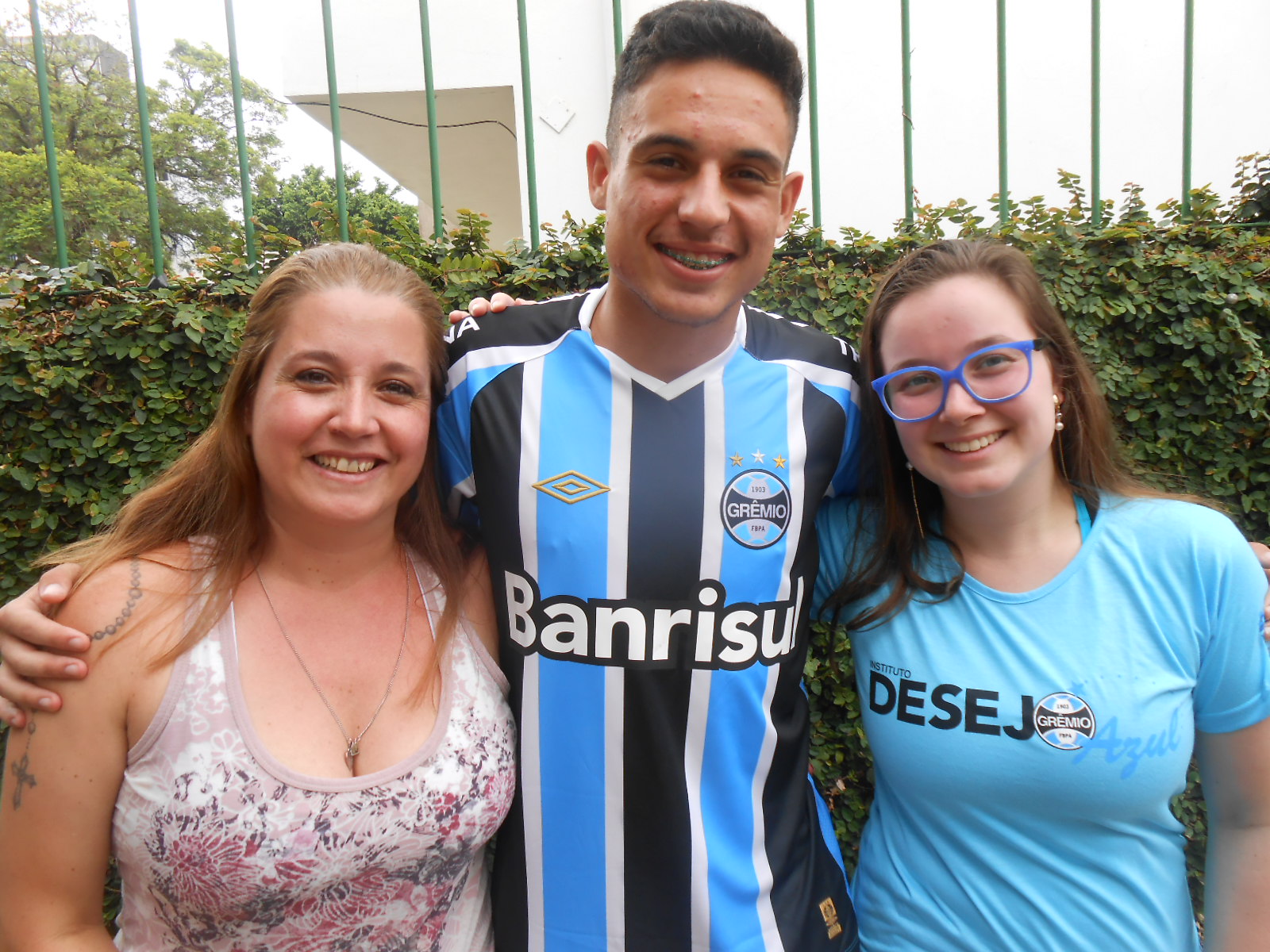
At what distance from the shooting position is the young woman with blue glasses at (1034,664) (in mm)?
1480

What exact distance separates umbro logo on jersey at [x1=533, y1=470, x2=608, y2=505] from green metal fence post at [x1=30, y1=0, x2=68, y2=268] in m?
2.24

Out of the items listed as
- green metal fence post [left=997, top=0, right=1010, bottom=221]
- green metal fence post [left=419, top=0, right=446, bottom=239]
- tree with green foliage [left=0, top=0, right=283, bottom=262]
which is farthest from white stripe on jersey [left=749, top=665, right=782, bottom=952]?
tree with green foliage [left=0, top=0, right=283, bottom=262]

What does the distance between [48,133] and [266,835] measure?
9.41ft

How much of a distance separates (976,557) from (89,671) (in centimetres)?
176

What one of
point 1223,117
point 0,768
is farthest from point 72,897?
point 1223,117

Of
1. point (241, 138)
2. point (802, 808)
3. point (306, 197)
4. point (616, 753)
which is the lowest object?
point (802, 808)

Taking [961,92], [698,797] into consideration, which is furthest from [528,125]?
[961,92]

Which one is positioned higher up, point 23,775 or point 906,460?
point 906,460

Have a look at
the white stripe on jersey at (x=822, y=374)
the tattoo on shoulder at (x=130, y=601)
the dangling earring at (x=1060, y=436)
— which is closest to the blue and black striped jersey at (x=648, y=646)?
the white stripe on jersey at (x=822, y=374)

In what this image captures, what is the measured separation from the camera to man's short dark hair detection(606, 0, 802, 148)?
1.62 meters

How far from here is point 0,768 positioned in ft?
9.13

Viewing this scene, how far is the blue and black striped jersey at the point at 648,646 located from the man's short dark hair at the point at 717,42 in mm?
614

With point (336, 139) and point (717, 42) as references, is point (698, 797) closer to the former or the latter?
point (717, 42)

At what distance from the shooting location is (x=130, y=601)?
→ 1.48 meters
